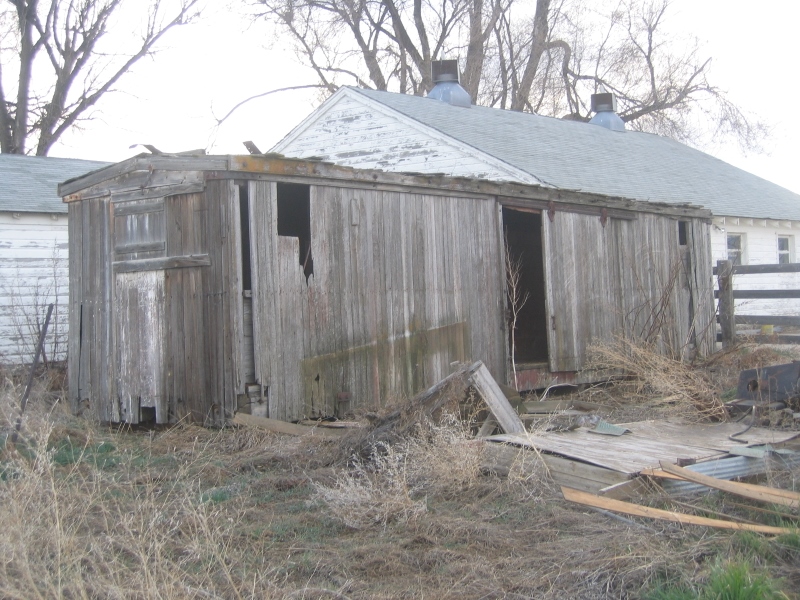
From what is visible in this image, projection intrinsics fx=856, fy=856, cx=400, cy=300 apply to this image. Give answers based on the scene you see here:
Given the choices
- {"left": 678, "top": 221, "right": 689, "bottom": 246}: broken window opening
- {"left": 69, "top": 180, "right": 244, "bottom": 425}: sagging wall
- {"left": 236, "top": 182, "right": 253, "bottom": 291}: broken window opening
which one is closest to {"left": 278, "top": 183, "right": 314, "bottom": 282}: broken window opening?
{"left": 236, "top": 182, "right": 253, "bottom": 291}: broken window opening

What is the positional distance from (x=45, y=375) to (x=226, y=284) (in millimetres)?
5702

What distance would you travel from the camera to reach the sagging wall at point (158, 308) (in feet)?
27.5

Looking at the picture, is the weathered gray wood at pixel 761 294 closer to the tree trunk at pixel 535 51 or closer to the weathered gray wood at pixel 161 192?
the weathered gray wood at pixel 161 192

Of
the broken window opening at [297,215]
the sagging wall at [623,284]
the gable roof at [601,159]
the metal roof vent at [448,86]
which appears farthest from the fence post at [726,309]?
the metal roof vent at [448,86]

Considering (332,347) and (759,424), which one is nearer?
(759,424)

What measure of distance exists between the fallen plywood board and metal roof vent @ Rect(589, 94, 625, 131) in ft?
60.5

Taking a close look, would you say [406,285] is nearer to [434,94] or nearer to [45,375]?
[45,375]

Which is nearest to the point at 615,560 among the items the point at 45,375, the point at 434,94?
the point at 45,375

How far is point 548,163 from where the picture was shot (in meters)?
17.4

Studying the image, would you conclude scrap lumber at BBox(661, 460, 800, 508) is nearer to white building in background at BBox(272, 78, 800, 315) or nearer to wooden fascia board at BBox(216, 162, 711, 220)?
wooden fascia board at BBox(216, 162, 711, 220)

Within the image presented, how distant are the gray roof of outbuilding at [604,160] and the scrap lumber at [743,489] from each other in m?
9.63

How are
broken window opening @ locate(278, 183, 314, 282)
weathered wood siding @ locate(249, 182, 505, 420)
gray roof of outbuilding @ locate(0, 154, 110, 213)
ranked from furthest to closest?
gray roof of outbuilding @ locate(0, 154, 110, 213), broken window opening @ locate(278, 183, 314, 282), weathered wood siding @ locate(249, 182, 505, 420)

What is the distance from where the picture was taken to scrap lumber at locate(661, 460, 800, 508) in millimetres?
5062

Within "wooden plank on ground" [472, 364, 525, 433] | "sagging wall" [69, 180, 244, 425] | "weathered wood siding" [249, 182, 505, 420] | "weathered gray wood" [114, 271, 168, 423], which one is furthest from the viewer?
"weathered gray wood" [114, 271, 168, 423]
